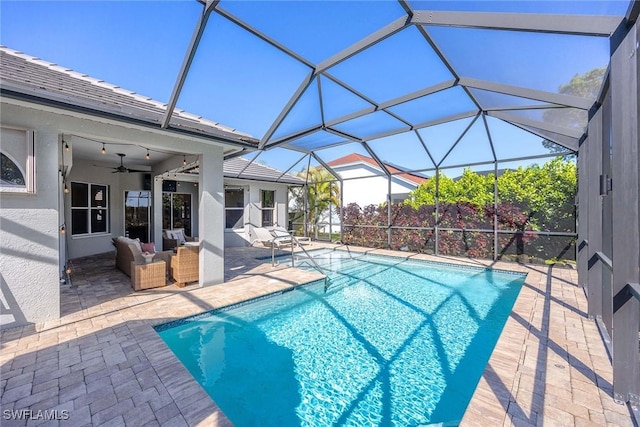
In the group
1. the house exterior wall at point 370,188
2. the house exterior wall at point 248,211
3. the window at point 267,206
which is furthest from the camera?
the house exterior wall at point 370,188

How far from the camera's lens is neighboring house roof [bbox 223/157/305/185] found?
13.9 meters

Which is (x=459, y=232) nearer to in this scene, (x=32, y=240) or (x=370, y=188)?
(x=370, y=188)

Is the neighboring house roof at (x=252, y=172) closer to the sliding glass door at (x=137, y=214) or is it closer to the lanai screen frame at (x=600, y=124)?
the sliding glass door at (x=137, y=214)

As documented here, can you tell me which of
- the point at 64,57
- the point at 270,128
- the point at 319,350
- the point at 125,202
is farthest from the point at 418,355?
the point at 125,202

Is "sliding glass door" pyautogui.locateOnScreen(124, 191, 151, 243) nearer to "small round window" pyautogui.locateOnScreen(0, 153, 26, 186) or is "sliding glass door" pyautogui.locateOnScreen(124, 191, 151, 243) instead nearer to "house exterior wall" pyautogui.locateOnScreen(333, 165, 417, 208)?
"small round window" pyautogui.locateOnScreen(0, 153, 26, 186)

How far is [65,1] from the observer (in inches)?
159

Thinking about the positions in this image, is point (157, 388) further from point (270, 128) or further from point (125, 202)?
point (125, 202)

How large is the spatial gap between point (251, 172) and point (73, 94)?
10.3 meters

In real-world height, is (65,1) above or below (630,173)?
above

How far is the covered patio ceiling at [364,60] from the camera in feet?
13.2

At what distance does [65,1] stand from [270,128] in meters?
4.25

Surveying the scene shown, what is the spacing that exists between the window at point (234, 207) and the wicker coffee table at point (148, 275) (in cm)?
800

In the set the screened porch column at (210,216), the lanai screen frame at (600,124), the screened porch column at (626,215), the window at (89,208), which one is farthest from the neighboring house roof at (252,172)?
the screened porch column at (626,215)

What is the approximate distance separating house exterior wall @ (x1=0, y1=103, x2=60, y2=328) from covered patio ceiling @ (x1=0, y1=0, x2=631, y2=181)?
1766 millimetres
